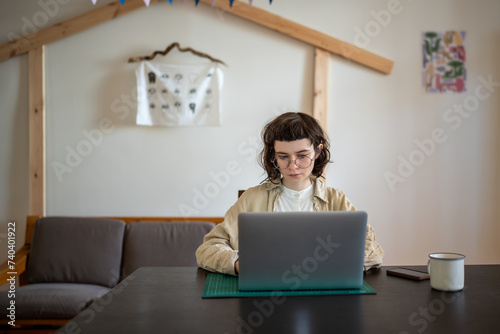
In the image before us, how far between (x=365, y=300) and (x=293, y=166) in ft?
1.99

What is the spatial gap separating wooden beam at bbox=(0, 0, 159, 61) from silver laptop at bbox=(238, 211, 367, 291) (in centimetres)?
246

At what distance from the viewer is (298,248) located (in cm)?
116

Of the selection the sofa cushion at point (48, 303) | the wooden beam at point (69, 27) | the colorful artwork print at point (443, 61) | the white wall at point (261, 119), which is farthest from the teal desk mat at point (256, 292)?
the wooden beam at point (69, 27)

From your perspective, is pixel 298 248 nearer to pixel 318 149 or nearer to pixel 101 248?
pixel 318 149

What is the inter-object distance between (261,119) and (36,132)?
5.21 ft

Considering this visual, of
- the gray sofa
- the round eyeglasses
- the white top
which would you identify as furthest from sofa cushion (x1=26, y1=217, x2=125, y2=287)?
the round eyeglasses

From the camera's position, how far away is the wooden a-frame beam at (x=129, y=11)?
3102 mm

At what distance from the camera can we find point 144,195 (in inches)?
124

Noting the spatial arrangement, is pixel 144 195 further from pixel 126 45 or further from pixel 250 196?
pixel 250 196

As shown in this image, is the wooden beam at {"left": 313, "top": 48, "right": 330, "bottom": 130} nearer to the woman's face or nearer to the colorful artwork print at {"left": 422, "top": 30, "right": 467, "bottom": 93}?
the colorful artwork print at {"left": 422, "top": 30, "right": 467, "bottom": 93}

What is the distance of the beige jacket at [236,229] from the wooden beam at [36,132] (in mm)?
1973

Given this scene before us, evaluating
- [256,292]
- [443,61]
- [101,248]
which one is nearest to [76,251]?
[101,248]

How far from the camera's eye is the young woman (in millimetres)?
1560

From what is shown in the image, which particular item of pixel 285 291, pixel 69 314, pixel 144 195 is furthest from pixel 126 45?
pixel 285 291
